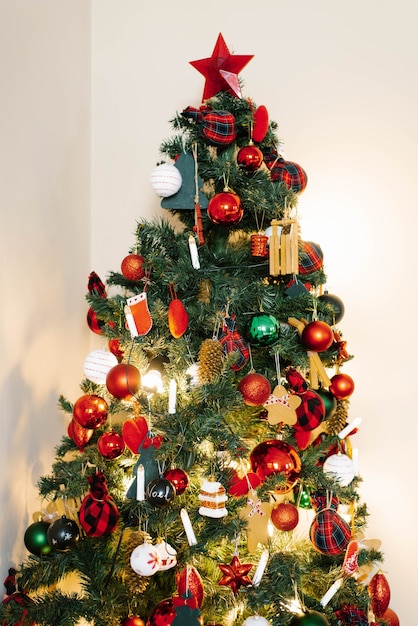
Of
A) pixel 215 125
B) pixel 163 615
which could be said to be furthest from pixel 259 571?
pixel 215 125

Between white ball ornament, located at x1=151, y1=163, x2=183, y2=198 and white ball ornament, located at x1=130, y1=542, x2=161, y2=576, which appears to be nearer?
white ball ornament, located at x1=130, y1=542, x2=161, y2=576

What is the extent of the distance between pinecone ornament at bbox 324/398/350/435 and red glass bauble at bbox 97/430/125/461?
0.51 metres

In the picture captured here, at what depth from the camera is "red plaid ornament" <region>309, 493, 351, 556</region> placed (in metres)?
1.17

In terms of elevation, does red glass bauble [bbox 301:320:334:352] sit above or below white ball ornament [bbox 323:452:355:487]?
above

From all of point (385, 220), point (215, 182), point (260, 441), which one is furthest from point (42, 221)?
point (385, 220)

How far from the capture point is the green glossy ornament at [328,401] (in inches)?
52.2

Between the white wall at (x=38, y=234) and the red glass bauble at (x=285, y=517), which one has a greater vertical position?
the white wall at (x=38, y=234)

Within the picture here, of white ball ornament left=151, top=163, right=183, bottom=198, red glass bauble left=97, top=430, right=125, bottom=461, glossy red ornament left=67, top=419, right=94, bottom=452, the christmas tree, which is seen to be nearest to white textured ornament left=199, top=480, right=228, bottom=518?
the christmas tree

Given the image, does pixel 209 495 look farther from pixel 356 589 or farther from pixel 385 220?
pixel 385 220

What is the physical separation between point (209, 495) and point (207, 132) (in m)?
0.78

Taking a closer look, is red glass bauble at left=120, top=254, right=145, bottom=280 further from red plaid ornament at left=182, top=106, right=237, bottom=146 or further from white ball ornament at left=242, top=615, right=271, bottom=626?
white ball ornament at left=242, top=615, right=271, bottom=626

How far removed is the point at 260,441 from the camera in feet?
4.25

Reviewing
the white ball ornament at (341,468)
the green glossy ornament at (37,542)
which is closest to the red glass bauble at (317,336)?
the white ball ornament at (341,468)

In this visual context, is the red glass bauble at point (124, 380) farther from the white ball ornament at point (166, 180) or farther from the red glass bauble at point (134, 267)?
the white ball ornament at point (166, 180)
